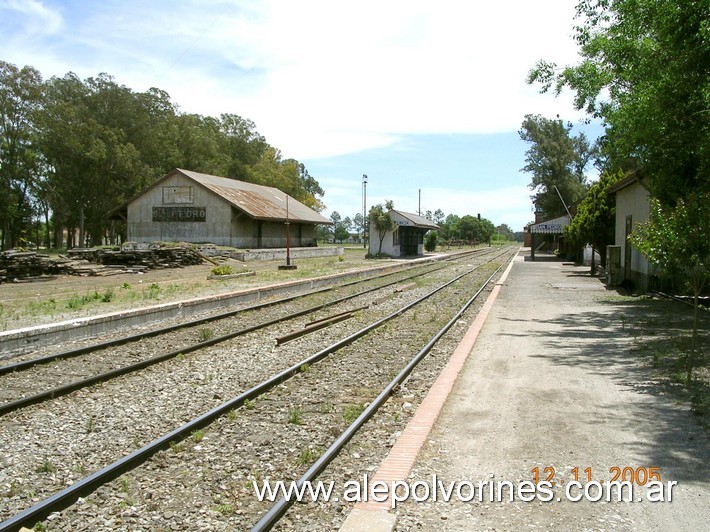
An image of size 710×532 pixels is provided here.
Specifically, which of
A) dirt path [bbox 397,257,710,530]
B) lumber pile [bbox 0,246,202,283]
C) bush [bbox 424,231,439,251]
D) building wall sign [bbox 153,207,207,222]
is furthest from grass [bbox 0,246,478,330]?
bush [bbox 424,231,439,251]

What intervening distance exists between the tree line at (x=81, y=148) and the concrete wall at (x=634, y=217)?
43.3m

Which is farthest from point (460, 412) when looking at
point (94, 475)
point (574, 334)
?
point (574, 334)

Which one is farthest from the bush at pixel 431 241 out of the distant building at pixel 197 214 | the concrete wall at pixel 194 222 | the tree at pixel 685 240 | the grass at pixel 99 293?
the tree at pixel 685 240

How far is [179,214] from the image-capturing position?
46.7 meters

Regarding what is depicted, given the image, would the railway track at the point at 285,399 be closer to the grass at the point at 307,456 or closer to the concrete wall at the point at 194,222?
the grass at the point at 307,456

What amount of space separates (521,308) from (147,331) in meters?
9.55

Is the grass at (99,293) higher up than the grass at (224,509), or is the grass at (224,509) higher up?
the grass at (99,293)

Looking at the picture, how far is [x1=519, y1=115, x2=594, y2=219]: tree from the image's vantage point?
76125 mm

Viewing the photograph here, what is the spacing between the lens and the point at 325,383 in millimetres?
8406

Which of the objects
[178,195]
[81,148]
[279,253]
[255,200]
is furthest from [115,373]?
[81,148]

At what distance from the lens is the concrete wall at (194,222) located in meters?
45.1

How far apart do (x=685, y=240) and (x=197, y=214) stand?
41.2 meters

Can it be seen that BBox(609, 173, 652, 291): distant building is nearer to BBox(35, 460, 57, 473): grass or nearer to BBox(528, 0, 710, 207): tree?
BBox(528, 0, 710, 207): tree

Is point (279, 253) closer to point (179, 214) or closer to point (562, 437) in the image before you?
point (179, 214)
